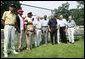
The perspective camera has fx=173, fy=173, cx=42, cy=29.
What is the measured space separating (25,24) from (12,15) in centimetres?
118

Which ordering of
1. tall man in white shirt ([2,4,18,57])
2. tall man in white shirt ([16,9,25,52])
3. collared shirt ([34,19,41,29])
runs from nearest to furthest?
tall man in white shirt ([2,4,18,57])
tall man in white shirt ([16,9,25,52])
collared shirt ([34,19,41,29])

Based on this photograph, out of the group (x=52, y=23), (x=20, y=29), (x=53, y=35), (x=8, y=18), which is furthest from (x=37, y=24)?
(x=8, y=18)

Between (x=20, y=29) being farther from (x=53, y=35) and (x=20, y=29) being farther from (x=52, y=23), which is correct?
(x=53, y=35)

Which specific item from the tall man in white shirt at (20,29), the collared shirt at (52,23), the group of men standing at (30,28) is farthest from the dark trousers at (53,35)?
the tall man in white shirt at (20,29)

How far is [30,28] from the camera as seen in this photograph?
24.5ft

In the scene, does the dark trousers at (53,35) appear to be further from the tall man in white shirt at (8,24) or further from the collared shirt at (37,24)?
the tall man in white shirt at (8,24)

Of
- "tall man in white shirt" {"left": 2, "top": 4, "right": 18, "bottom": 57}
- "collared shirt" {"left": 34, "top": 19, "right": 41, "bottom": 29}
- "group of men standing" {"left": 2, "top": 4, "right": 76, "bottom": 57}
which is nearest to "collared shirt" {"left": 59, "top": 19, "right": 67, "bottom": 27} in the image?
"group of men standing" {"left": 2, "top": 4, "right": 76, "bottom": 57}

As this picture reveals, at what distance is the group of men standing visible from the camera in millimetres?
6137

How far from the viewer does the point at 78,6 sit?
16.7 m

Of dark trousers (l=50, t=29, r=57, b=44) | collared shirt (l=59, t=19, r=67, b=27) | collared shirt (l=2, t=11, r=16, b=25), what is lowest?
dark trousers (l=50, t=29, r=57, b=44)

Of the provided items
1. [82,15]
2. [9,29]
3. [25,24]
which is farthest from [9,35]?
[82,15]

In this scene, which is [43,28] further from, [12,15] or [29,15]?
[12,15]

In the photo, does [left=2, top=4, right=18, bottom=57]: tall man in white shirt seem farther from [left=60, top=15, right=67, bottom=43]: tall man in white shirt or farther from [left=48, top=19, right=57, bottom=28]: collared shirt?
[left=60, top=15, right=67, bottom=43]: tall man in white shirt

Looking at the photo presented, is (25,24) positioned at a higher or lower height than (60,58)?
higher
